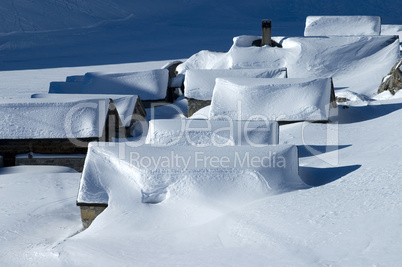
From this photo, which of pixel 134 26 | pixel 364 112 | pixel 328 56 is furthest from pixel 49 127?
pixel 134 26

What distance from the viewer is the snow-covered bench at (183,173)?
7.75 meters

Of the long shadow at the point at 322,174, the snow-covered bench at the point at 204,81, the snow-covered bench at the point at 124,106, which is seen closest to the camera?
the long shadow at the point at 322,174

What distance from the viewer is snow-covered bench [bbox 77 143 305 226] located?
25.4 ft

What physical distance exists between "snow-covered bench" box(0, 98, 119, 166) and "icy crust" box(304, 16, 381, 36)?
15344 mm

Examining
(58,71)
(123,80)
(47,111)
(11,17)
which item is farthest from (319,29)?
(11,17)

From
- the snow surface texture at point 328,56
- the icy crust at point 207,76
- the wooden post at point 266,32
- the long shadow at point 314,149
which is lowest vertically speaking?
the long shadow at point 314,149

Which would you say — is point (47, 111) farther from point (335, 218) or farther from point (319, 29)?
point (319, 29)

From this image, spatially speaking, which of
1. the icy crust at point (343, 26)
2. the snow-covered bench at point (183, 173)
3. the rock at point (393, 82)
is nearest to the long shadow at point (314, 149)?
the snow-covered bench at point (183, 173)

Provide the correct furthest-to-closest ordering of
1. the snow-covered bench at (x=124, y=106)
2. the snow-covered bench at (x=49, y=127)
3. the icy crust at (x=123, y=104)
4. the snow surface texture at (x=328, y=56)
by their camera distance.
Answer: the snow surface texture at (x=328, y=56), the icy crust at (x=123, y=104), the snow-covered bench at (x=124, y=106), the snow-covered bench at (x=49, y=127)

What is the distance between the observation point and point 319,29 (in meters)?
25.8

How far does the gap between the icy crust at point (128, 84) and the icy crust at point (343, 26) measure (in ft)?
30.7

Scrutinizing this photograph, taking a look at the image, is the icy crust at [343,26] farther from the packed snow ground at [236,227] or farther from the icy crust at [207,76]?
the packed snow ground at [236,227]

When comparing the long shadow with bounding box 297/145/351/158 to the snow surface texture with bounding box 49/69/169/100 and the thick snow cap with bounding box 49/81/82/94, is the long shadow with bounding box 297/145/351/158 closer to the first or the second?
the snow surface texture with bounding box 49/69/169/100

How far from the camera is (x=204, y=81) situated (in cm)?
1736
